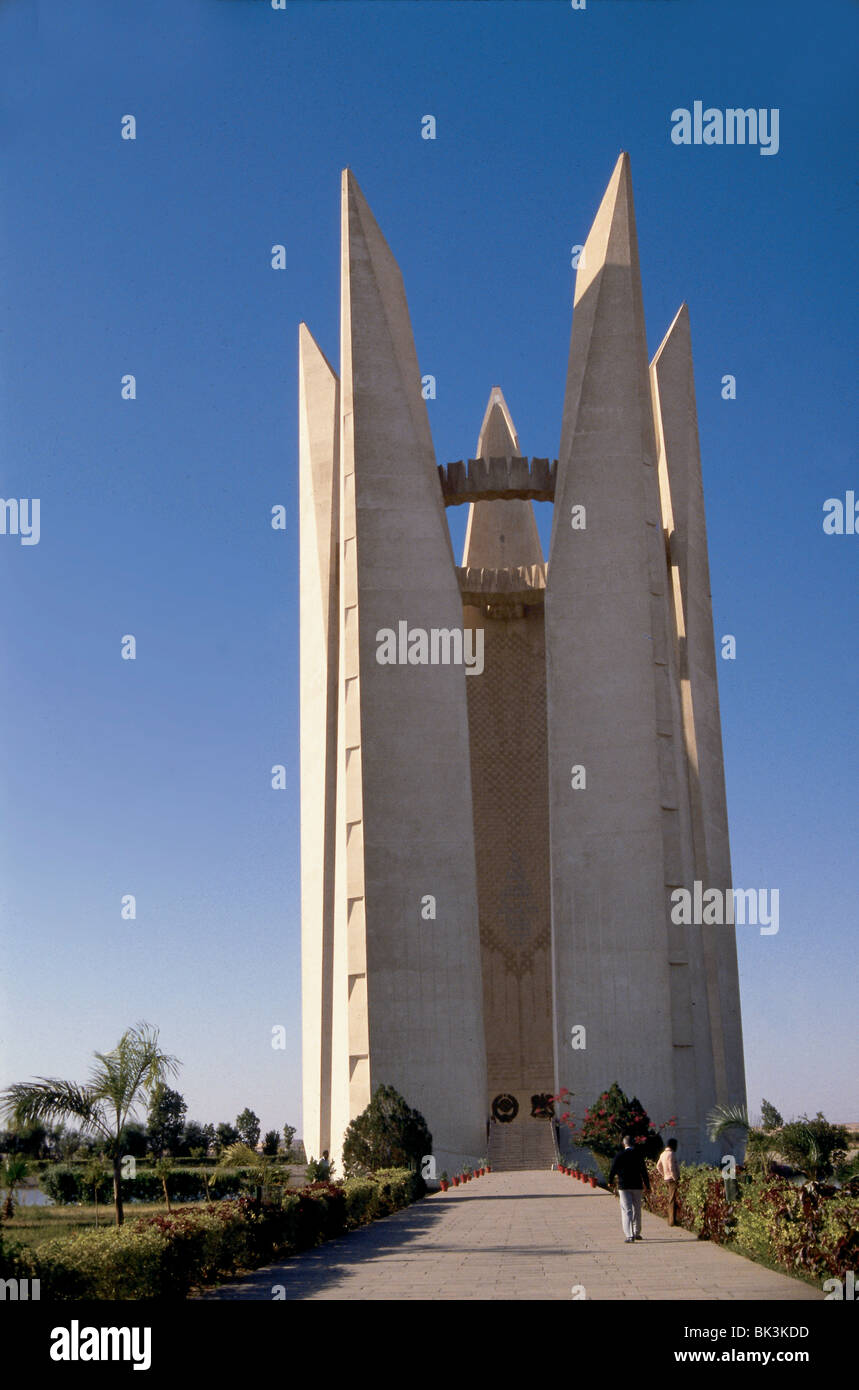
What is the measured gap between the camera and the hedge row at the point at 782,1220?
8.03m

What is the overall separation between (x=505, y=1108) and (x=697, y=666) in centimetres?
1102

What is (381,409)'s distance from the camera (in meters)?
28.6

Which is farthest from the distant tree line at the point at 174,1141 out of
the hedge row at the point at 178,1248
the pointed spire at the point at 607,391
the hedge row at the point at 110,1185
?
the pointed spire at the point at 607,391

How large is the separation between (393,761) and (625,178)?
13.9 m

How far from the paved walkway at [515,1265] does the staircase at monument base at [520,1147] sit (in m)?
12.3

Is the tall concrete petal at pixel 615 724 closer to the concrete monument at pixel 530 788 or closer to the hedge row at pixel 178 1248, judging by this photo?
the concrete monument at pixel 530 788

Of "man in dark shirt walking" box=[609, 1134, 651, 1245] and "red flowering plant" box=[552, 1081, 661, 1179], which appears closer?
"man in dark shirt walking" box=[609, 1134, 651, 1245]

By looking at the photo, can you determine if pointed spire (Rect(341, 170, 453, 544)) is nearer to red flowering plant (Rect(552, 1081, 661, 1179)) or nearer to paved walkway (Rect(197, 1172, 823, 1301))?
red flowering plant (Rect(552, 1081, 661, 1179))

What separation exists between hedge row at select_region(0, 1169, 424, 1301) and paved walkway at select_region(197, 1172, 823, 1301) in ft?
0.71

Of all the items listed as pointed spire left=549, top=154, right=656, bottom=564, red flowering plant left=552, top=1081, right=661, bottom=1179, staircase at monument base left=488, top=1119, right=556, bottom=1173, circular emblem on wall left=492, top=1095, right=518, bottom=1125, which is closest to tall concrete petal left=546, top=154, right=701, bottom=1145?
pointed spire left=549, top=154, right=656, bottom=564

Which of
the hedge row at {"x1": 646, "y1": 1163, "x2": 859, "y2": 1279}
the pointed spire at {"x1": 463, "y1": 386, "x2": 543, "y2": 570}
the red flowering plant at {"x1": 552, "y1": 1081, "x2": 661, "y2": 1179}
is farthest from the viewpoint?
the pointed spire at {"x1": 463, "y1": 386, "x2": 543, "y2": 570}

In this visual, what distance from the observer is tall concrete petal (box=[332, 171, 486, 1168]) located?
83.4ft
